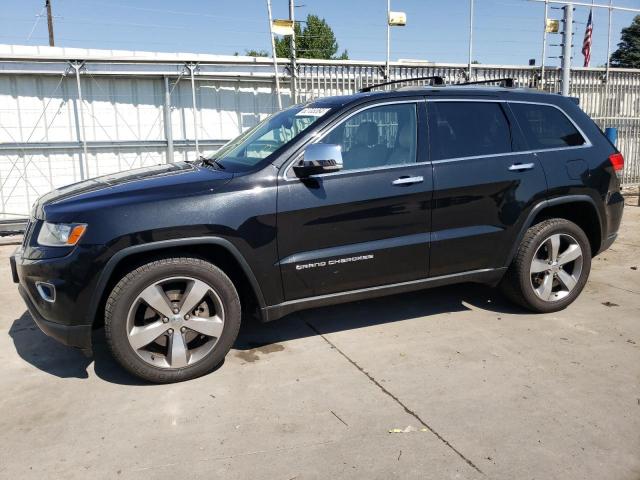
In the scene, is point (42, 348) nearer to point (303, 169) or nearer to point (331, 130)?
point (303, 169)

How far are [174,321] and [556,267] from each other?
311 centimetres

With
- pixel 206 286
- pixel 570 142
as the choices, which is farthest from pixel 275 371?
pixel 570 142

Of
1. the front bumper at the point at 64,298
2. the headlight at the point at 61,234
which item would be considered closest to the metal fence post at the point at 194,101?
the headlight at the point at 61,234

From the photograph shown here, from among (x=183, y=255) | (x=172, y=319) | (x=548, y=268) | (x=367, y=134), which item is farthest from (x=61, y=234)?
(x=548, y=268)

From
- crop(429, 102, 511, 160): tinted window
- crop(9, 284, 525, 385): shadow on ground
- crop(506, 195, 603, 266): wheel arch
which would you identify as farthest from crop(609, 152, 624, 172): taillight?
crop(9, 284, 525, 385): shadow on ground

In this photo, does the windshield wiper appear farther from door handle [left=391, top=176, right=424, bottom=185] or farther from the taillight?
the taillight

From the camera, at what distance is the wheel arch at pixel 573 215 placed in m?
4.53

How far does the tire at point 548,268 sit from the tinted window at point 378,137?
1275 millimetres

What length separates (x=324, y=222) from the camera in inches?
151

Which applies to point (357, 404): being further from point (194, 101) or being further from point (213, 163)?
point (194, 101)

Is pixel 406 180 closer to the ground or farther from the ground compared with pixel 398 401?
farther from the ground

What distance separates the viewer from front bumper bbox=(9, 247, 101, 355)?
340cm

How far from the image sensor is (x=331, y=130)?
3.99 meters

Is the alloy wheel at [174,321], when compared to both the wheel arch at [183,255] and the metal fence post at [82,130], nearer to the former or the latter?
the wheel arch at [183,255]
